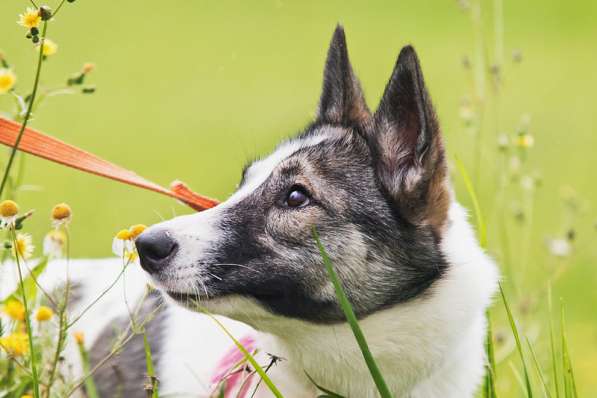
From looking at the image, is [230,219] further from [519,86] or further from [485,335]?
[519,86]

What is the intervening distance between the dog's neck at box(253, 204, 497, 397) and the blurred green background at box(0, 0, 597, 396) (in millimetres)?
2130

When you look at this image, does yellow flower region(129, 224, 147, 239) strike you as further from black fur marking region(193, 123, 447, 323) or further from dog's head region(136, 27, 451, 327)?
black fur marking region(193, 123, 447, 323)

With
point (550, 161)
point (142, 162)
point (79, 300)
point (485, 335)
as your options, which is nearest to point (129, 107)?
point (142, 162)

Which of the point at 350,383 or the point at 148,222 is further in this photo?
the point at 148,222

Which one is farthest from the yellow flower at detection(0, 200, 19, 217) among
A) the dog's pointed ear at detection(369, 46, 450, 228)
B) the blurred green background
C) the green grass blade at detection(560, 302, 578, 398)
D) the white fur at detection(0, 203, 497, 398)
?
the blurred green background

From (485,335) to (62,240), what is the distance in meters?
1.38

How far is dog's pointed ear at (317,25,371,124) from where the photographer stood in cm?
299

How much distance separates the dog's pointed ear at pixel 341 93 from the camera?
2.99 metres

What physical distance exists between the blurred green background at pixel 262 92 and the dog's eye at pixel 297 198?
2.44 meters

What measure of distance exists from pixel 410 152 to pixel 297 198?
36 centimetres

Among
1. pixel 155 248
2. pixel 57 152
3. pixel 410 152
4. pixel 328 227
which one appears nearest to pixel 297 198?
pixel 328 227

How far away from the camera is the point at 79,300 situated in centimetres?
359

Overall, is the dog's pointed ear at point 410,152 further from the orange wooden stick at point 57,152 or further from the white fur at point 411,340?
the orange wooden stick at point 57,152

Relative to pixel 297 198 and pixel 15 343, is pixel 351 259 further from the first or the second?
pixel 15 343
